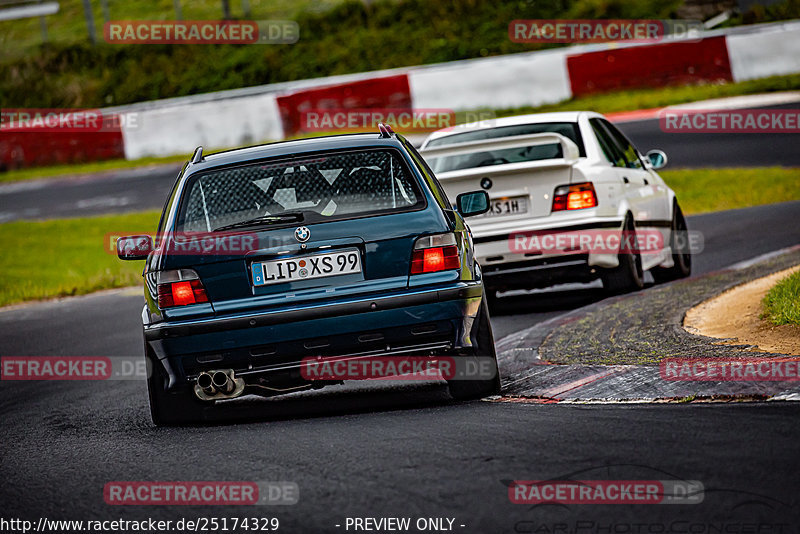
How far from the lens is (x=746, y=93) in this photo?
23531mm

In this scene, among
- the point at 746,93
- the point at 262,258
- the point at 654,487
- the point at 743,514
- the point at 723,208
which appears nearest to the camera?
the point at 743,514

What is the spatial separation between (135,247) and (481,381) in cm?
196

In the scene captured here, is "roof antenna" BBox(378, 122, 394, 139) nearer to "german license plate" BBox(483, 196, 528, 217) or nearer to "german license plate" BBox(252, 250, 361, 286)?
"german license plate" BBox(252, 250, 361, 286)

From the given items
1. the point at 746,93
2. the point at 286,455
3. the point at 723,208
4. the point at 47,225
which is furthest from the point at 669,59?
the point at 286,455

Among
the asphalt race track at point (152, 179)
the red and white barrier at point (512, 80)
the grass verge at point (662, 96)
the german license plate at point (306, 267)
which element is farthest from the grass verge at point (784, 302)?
the red and white barrier at point (512, 80)

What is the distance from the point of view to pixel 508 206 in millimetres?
9719

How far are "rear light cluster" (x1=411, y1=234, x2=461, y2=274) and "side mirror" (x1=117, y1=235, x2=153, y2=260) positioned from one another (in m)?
1.44

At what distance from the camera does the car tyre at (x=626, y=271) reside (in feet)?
32.2

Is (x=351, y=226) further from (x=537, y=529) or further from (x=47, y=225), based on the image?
(x=47, y=225)

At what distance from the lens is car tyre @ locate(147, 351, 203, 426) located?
6352 millimetres

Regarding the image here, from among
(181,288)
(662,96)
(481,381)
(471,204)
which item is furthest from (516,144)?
(662,96)

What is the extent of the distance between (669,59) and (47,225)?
41.0 feet

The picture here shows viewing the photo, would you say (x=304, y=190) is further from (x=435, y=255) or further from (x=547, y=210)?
(x=547, y=210)

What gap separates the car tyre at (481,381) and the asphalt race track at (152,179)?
475 inches
